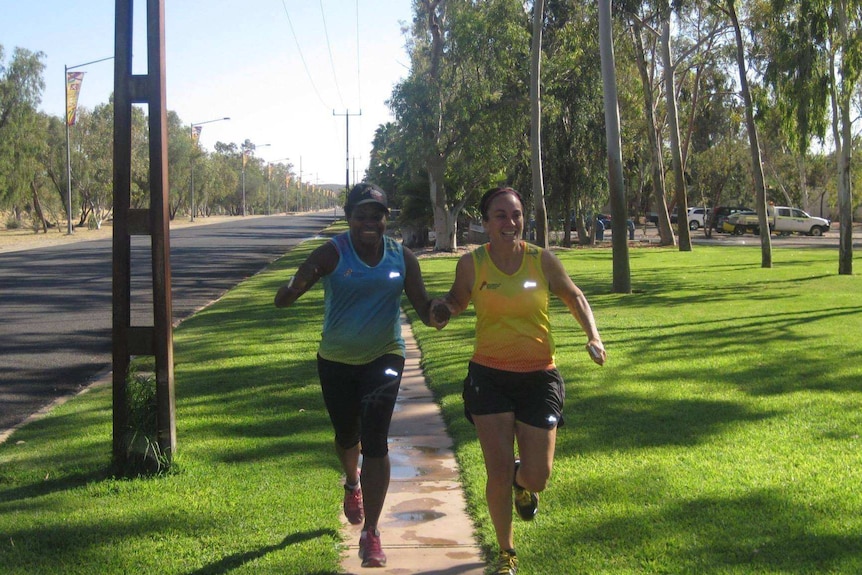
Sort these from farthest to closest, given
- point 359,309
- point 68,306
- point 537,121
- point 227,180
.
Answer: point 227,180 < point 537,121 < point 68,306 < point 359,309

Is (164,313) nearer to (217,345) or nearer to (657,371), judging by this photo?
(657,371)

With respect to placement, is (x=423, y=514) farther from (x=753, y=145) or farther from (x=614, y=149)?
(x=753, y=145)

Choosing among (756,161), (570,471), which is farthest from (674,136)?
(570,471)

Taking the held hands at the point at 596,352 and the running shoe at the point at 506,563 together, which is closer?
the running shoe at the point at 506,563

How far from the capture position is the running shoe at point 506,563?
14.4 ft

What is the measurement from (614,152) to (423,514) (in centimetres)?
1422

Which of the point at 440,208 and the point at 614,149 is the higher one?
the point at 614,149

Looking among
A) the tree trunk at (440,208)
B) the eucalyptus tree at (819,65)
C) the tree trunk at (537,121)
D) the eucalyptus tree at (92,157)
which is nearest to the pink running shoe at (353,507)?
the eucalyptus tree at (819,65)

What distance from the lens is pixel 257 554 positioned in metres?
4.78

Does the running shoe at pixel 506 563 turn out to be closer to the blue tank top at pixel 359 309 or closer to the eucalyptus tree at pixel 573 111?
the blue tank top at pixel 359 309

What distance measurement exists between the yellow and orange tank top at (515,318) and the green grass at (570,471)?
97 centimetres

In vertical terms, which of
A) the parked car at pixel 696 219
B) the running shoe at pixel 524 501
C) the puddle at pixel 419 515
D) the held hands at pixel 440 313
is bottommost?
the puddle at pixel 419 515

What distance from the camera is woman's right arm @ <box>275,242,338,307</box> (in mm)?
4859

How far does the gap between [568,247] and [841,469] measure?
34.8 m
